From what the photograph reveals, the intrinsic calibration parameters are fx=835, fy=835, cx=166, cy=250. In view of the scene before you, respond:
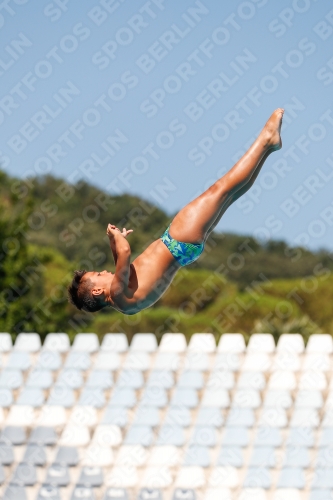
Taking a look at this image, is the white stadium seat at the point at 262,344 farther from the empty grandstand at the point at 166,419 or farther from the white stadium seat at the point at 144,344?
the white stadium seat at the point at 144,344

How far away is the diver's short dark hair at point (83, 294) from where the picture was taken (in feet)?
19.5

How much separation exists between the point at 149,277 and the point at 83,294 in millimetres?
488

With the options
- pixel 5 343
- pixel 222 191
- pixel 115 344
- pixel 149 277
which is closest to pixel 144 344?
pixel 115 344

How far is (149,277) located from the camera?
19.7ft

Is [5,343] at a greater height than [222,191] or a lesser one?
lesser

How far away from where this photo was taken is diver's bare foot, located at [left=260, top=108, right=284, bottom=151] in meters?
5.87

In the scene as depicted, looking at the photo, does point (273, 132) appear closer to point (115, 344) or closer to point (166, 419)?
point (166, 419)

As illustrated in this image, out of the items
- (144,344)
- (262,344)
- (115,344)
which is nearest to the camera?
(262,344)

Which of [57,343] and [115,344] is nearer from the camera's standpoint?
[115,344]

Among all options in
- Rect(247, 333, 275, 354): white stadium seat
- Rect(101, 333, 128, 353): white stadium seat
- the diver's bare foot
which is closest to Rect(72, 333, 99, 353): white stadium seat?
Rect(101, 333, 128, 353): white stadium seat

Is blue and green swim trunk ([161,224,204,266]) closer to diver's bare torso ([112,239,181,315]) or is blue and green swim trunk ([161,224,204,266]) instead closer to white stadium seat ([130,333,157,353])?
diver's bare torso ([112,239,181,315])

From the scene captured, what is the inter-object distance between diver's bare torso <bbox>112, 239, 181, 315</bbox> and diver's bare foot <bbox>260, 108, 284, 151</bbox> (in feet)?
3.45

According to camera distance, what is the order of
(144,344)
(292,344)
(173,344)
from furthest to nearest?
1. (144,344)
2. (173,344)
3. (292,344)

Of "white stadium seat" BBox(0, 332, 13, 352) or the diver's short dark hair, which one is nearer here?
the diver's short dark hair
